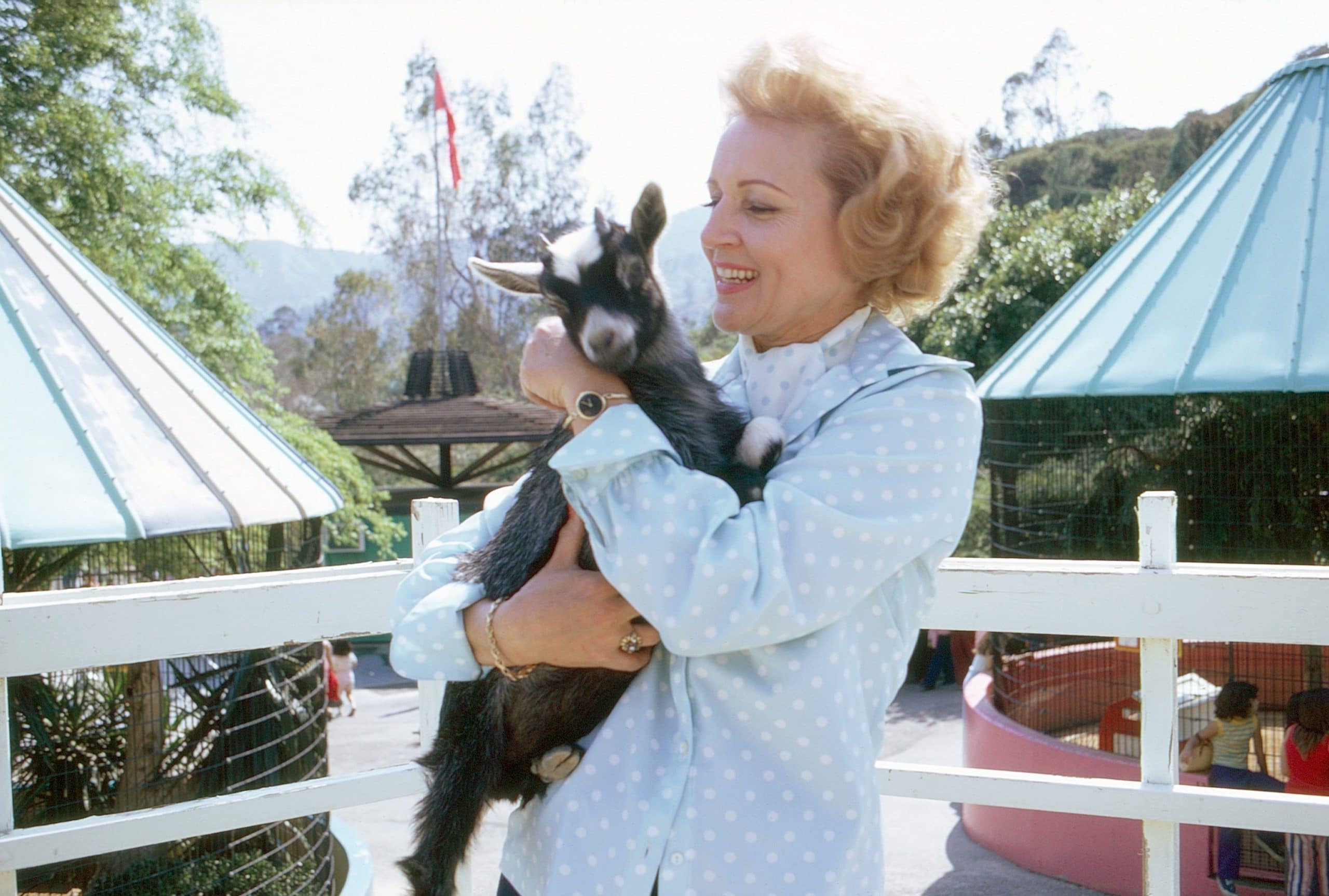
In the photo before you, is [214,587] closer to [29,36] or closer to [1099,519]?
[1099,519]

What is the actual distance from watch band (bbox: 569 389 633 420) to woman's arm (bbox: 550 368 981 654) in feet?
0.38

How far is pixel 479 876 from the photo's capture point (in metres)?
7.83

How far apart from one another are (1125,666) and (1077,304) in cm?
313

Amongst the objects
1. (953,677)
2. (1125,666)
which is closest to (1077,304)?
(1125,666)

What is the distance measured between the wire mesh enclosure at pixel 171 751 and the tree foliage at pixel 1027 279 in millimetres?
12379

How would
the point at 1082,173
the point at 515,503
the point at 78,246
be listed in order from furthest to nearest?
the point at 1082,173, the point at 78,246, the point at 515,503

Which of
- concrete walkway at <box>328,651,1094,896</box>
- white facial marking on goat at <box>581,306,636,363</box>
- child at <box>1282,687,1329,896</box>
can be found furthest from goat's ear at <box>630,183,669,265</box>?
child at <box>1282,687,1329,896</box>

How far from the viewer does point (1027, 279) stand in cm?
1711

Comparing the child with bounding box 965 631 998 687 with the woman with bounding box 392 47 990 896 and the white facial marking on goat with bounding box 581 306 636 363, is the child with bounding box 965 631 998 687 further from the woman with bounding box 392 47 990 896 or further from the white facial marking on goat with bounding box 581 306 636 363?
the woman with bounding box 392 47 990 896

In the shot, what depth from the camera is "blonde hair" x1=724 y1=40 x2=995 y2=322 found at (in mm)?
1639

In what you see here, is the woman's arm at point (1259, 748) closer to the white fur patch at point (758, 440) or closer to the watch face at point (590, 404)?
the white fur patch at point (758, 440)

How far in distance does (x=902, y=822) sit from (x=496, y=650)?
788 cm

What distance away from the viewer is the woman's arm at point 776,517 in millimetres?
1435

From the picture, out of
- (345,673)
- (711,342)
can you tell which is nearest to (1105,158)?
(711,342)
